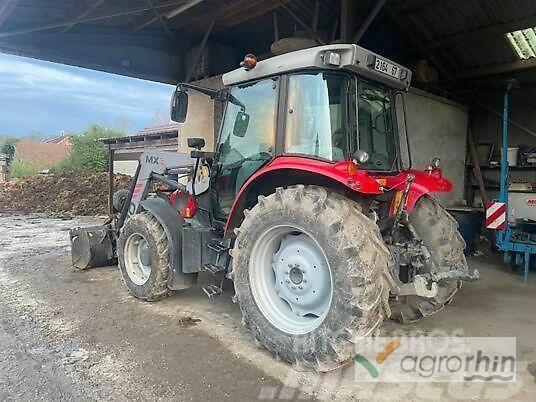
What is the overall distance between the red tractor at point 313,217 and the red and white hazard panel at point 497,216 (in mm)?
2648

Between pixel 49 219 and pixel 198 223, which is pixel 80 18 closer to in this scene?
pixel 198 223

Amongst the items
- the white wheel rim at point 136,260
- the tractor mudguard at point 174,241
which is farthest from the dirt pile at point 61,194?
the tractor mudguard at point 174,241

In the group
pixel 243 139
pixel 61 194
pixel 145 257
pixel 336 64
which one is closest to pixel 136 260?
pixel 145 257

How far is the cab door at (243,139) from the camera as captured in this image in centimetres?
354

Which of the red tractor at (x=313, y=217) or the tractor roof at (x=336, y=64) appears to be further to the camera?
the tractor roof at (x=336, y=64)

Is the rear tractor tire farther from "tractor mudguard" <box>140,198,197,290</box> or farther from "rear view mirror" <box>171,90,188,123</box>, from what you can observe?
"rear view mirror" <box>171,90,188,123</box>

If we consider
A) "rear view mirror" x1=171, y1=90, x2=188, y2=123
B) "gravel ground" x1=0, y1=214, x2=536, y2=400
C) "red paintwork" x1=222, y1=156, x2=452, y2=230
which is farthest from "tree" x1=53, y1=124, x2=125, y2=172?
"red paintwork" x1=222, y1=156, x2=452, y2=230

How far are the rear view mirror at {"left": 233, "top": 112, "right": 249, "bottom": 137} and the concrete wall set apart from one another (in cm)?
394

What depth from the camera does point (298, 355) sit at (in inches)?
112

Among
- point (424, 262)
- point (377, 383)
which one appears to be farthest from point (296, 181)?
point (377, 383)

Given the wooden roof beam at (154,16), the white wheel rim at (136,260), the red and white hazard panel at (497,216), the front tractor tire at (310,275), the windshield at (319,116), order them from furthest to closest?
the wooden roof beam at (154,16)
the red and white hazard panel at (497,216)
the white wheel rim at (136,260)
the windshield at (319,116)
the front tractor tire at (310,275)

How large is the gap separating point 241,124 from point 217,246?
3.81 ft

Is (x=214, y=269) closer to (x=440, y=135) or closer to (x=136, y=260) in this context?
(x=136, y=260)

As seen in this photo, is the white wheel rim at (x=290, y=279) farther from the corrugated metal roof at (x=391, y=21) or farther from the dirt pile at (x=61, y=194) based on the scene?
the dirt pile at (x=61, y=194)
